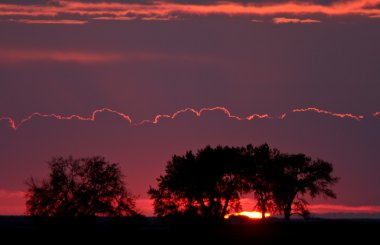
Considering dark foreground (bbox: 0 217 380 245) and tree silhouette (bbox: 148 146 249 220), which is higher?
tree silhouette (bbox: 148 146 249 220)

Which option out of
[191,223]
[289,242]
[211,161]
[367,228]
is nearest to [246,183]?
[211,161]

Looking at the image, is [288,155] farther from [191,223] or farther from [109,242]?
[109,242]

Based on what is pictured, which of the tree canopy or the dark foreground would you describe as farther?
the tree canopy

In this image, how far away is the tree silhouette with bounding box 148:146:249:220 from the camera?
162250 millimetres

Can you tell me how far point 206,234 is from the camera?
129750 mm

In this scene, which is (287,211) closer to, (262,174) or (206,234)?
(262,174)

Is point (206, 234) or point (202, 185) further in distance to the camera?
point (202, 185)

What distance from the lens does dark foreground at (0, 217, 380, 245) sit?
11854 cm

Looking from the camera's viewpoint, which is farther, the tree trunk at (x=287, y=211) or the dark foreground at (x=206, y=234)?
the tree trunk at (x=287, y=211)

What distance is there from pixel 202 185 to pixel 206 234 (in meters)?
33.4

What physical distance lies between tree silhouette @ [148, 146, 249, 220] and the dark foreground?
26.1 ft

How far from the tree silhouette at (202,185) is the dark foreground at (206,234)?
7.97 metres

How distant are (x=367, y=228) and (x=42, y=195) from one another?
4976 cm

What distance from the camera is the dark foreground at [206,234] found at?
4667 inches
